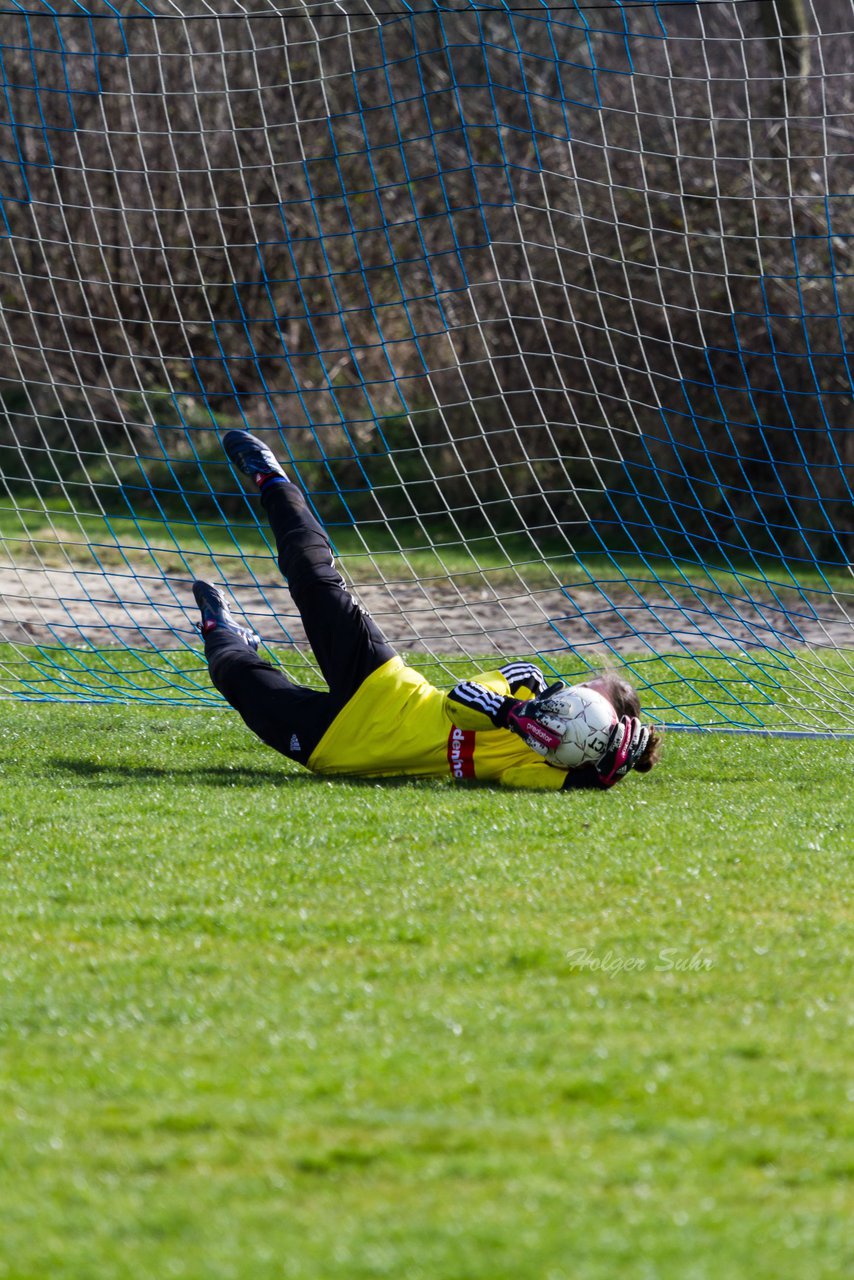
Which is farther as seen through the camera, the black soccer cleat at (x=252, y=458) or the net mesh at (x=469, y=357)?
the net mesh at (x=469, y=357)

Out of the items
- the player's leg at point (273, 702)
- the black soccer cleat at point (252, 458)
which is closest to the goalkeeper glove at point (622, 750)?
the player's leg at point (273, 702)

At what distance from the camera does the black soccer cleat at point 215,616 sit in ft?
18.7

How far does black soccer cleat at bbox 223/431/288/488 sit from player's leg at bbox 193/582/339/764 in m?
0.74

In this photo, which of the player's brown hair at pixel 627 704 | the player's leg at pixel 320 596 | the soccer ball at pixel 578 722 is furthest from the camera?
the player's leg at pixel 320 596

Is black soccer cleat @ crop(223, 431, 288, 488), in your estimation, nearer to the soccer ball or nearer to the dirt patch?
the soccer ball

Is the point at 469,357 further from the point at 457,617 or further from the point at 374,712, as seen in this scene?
the point at 374,712

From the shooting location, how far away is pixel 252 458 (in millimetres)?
5793

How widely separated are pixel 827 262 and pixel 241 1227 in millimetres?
10999

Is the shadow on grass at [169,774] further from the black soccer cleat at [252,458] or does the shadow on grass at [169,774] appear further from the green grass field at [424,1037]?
the black soccer cleat at [252,458]

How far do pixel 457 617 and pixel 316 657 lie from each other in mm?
3958

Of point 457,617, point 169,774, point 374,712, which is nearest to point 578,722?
point 374,712

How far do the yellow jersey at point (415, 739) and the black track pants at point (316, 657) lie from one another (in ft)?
0.17

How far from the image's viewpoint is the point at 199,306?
14.1 meters

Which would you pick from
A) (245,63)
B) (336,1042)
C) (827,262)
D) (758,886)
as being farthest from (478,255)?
(336,1042)
